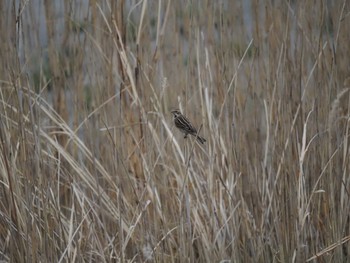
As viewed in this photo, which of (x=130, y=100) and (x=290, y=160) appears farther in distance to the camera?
(x=130, y=100)

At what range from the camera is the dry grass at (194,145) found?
2100mm

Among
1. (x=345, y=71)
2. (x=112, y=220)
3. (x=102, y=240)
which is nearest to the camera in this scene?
(x=102, y=240)

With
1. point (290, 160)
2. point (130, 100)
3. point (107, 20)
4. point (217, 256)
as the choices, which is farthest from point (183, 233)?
point (107, 20)

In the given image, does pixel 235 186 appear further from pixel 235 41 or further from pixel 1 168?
pixel 1 168

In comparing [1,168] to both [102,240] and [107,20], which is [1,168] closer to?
[102,240]

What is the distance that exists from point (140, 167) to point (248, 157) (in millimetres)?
379

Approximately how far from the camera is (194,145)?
6.98 ft

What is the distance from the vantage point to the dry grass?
2.10 meters

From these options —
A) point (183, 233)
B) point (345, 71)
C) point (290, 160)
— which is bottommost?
point (183, 233)

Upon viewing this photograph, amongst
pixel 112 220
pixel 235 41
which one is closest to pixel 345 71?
pixel 235 41

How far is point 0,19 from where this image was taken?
2.26m

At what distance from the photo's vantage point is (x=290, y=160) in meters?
2.23

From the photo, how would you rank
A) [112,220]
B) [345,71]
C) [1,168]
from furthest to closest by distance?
[345,71] < [112,220] < [1,168]

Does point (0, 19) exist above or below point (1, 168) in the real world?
above
